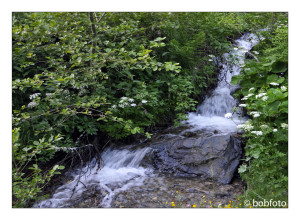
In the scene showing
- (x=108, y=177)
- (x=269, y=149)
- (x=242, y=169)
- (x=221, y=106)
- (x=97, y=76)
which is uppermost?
(x=97, y=76)

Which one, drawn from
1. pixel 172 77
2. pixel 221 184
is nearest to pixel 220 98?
pixel 172 77

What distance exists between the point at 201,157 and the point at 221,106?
2.09 metres

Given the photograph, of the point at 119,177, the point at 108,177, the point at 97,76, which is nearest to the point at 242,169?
the point at 119,177

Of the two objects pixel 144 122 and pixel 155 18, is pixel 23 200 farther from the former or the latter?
pixel 155 18

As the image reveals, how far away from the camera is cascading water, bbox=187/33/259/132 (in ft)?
15.2

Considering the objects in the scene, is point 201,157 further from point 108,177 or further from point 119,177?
point 108,177

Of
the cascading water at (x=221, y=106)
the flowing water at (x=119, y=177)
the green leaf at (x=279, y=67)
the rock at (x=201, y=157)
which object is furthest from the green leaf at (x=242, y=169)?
the green leaf at (x=279, y=67)

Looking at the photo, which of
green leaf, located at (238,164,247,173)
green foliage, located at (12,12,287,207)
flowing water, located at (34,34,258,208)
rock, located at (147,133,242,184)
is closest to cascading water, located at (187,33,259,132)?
flowing water, located at (34,34,258,208)

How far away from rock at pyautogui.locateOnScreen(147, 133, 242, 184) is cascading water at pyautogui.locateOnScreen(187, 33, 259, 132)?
2.35 ft

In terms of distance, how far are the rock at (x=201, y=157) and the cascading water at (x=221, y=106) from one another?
2.35ft

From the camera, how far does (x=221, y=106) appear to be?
17.3 feet

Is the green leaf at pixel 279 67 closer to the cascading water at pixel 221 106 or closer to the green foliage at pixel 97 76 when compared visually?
the green foliage at pixel 97 76

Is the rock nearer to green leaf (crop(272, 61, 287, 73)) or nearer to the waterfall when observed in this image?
the waterfall

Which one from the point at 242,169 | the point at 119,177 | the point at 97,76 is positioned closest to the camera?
the point at 242,169
